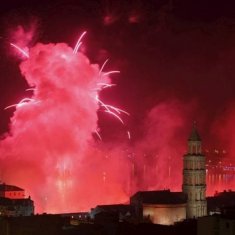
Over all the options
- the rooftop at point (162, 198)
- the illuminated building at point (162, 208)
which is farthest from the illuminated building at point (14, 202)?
the rooftop at point (162, 198)

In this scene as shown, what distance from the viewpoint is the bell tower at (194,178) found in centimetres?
6066

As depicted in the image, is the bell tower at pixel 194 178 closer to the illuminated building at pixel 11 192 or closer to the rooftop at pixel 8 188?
the illuminated building at pixel 11 192

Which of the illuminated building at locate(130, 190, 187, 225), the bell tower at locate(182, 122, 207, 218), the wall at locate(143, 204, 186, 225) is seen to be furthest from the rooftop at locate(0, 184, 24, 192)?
the bell tower at locate(182, 122, 207, 218)

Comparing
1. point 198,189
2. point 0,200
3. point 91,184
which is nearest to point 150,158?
point 91,184

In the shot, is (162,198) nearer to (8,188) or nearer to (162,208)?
(162,208)

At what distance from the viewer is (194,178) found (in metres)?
60.9

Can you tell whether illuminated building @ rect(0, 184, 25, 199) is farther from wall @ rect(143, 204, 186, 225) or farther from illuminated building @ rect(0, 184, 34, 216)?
wall @ rect(143, 204, 186, 225)

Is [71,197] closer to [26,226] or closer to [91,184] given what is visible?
[91,184]

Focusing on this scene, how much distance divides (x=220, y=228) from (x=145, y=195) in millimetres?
26290

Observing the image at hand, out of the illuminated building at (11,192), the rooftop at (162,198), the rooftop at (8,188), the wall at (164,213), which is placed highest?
the rooftop at (8,188)

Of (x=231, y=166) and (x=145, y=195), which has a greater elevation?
(x=231, y=166)

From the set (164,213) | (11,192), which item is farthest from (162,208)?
(11,192)

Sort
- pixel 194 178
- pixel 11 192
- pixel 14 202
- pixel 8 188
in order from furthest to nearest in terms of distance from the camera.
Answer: pixel 8 188 → pixel 11 192 → pixel 194 178 → pixel 14 202

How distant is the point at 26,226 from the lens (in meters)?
43.9
